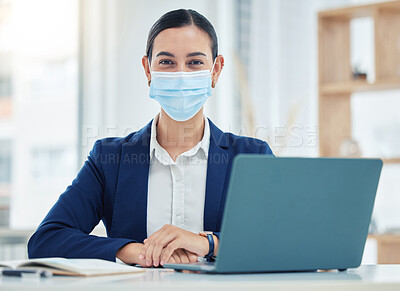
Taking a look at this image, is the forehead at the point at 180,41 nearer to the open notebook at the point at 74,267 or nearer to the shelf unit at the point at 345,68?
the open notebook at the point at 74,267

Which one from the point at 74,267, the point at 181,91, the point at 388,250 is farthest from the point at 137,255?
the point at 388,250

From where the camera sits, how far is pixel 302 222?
39.6 inches

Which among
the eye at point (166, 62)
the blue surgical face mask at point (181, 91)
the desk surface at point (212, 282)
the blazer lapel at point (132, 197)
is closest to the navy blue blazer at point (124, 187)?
the blazer lapel at point (132, 197)

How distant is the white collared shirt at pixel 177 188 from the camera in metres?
1.70

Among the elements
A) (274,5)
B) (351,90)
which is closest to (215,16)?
(274,5)

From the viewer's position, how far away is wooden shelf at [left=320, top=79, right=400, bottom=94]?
128 inches

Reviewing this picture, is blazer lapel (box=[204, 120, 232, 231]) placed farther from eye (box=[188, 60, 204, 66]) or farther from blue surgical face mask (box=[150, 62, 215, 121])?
eye (box=[188, 60, 204, 66])

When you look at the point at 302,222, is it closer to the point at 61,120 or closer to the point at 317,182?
the point at 317,182

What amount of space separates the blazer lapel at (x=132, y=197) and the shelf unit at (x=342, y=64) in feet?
6.24

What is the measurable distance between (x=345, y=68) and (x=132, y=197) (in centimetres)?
215

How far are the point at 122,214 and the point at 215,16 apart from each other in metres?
2.58

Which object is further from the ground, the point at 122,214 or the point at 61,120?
the point at 61,120

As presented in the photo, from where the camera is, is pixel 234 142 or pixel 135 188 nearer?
pixel 135 188

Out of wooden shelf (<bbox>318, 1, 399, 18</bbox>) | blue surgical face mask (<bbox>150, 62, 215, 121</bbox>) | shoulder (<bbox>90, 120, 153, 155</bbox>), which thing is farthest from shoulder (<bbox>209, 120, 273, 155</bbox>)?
wooden shelf (<bbox>318, 1, 399, 18</bbox>)
